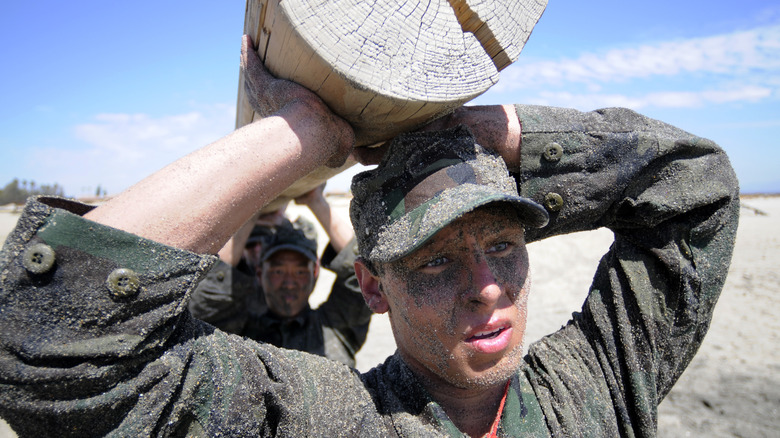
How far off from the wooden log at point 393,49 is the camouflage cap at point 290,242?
2839mm

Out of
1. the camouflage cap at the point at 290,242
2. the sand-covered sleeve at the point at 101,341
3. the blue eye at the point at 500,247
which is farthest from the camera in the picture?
the camouflage cap at the point at 290,242

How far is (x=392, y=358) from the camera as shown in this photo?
1.84 metres

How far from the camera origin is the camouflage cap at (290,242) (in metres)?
4.19

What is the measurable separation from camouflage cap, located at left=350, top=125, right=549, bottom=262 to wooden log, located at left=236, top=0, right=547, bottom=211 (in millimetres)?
136

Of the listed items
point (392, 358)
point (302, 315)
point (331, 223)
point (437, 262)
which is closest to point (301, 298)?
point (302, 315)

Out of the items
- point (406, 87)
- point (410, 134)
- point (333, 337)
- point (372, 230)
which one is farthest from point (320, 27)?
point (333, 337)

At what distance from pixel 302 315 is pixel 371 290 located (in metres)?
2.48

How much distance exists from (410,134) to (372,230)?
0.32 m

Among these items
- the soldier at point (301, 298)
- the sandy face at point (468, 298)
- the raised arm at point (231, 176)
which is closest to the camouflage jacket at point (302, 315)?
the soldier at point (301, 298)

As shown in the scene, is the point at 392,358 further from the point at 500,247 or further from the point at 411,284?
the point at 500,247

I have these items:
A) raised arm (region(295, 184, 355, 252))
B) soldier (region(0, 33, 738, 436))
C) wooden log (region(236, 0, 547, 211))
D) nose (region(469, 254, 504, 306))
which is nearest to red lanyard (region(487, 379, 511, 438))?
soldier (region(0, 33, 738, 436))

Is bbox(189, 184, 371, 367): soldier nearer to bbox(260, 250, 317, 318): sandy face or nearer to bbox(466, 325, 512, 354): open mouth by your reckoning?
bbox(260, 250, 317, 318): sandy face

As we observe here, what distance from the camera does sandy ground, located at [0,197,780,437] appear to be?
4.41 metres

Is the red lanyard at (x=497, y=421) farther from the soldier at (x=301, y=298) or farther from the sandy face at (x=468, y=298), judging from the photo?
the soldier at (x=301, y=298)
